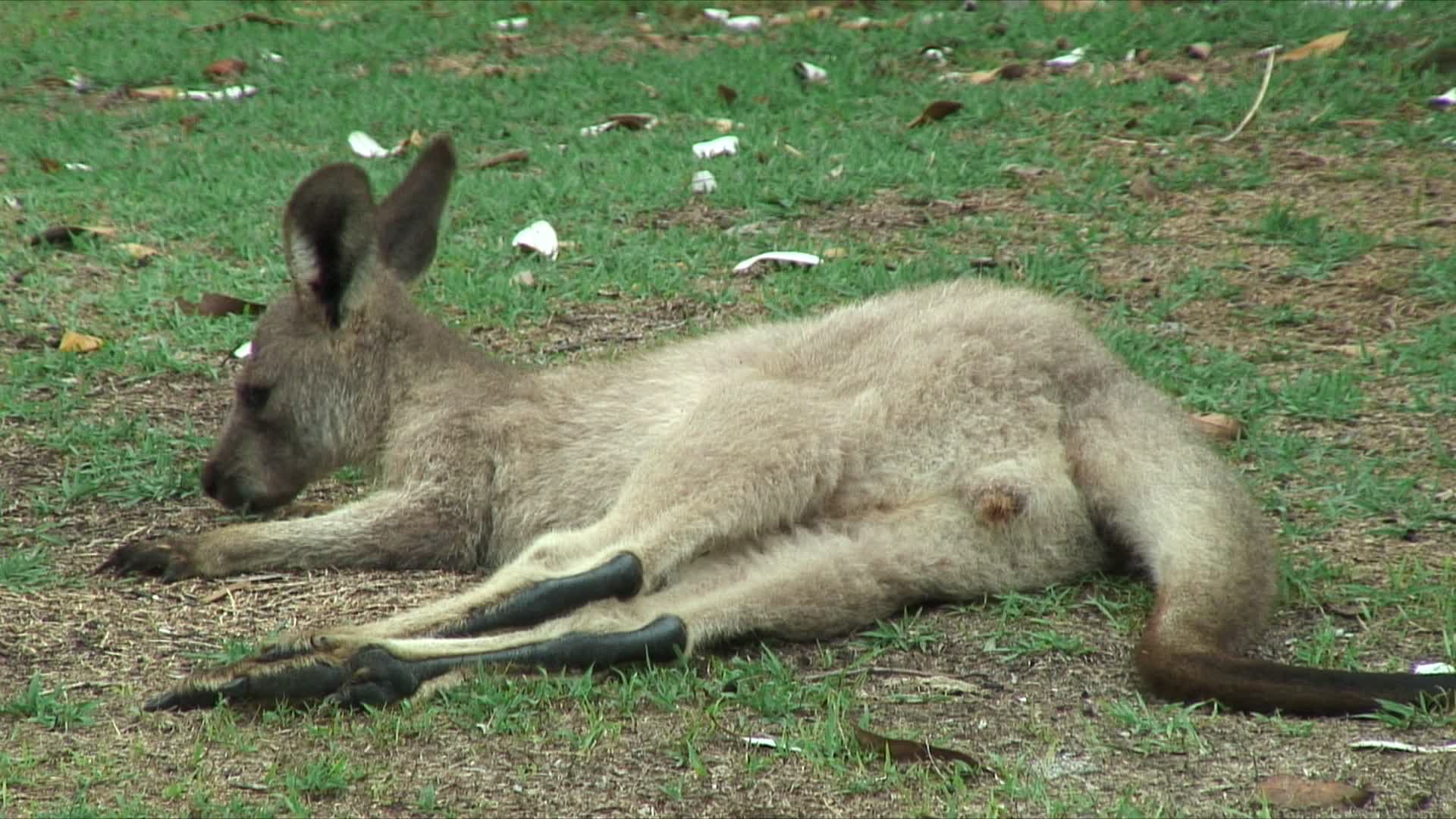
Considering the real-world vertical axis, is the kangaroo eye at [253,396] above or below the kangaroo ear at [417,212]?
below

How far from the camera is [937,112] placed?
6.82 m

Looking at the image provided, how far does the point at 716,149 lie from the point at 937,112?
37.4 inches

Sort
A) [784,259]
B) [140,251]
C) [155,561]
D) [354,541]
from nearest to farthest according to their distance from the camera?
[155,561], [354,541], [784,259], [140,251]

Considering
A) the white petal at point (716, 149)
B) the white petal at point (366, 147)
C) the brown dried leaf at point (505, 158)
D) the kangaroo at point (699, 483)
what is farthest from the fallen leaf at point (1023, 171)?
the white petal at point (366, 147)

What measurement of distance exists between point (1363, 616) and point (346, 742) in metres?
1.89

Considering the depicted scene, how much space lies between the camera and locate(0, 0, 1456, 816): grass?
104 inches

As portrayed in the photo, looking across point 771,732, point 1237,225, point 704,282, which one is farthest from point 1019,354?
point 1237,225

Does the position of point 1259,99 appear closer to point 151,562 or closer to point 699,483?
point 699,483

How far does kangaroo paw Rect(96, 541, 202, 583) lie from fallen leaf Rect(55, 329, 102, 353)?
4.82 ft

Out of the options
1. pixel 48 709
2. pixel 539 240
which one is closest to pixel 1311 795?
pixel 48 709

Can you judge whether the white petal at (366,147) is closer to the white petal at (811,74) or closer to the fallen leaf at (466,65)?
the fallen leaf at (466,65)

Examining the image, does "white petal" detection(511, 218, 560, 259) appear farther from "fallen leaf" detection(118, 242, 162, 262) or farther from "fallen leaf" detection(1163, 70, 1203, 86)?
"fallen leaf" detection(1163, 70, 1203, 86)

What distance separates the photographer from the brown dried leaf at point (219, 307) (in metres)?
5.20

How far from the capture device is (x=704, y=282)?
5.38 metres
